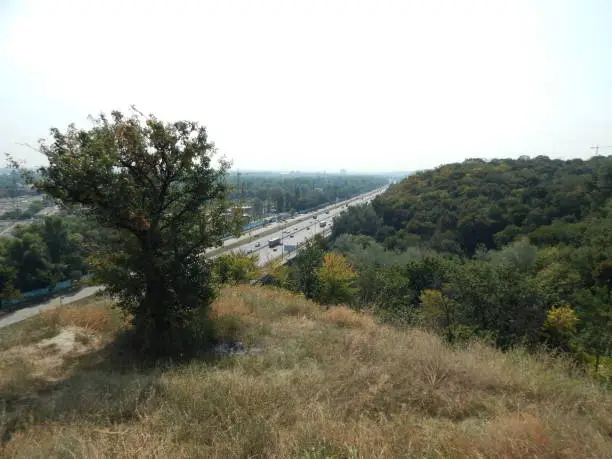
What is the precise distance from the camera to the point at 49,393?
4.88 metres

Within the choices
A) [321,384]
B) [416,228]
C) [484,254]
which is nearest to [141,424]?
[321,384]

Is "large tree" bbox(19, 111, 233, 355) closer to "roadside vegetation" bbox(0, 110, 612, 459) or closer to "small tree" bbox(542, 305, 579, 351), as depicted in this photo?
"roadside vegetation" bbox(0, 110, 612, 459)

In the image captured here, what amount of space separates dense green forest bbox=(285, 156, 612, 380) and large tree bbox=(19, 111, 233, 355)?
4.86 meters

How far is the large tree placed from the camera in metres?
6.36

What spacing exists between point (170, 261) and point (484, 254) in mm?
34185

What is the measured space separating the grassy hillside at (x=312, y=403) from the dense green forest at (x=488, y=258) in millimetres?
3018

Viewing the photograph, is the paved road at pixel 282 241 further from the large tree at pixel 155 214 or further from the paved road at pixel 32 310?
the large tree at pixel 155 214

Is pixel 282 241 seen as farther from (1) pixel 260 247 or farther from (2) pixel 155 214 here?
(2) pixel 155 214

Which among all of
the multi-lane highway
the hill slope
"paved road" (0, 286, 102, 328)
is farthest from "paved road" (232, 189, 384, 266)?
"paved road" (0, 286, 102, 328)

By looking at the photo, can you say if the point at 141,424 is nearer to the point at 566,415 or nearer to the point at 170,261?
the point at 170,261

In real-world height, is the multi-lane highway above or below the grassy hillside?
below

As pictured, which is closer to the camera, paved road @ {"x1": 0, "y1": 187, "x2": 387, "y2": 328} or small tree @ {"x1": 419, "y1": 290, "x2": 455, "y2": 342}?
small tree @ {"x1": 419, "y1": 290, "x2": 455, "y2": 342}

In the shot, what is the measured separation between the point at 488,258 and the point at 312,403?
33.2 m

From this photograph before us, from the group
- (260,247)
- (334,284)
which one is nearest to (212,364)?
(334,284)
